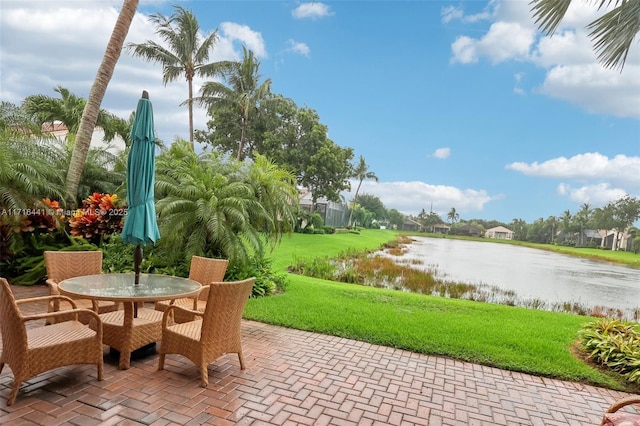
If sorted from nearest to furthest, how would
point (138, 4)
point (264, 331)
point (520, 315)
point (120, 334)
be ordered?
point (120, 334), point (264, 331), point (520, 315), point (138, 4)

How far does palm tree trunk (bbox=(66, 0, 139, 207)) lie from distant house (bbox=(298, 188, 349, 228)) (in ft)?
72.8

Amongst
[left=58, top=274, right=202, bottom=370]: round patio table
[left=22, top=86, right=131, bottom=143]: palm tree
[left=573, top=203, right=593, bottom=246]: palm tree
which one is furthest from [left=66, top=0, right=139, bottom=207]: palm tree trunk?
[left=573, top=203, right=593, bottom=246]: palm tree

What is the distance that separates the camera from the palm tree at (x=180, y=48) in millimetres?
19094

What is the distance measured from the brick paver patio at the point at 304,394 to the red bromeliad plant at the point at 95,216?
4.30 meters

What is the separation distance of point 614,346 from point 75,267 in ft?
20.8

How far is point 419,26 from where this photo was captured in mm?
11891

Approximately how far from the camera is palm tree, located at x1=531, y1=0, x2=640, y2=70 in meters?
3.96

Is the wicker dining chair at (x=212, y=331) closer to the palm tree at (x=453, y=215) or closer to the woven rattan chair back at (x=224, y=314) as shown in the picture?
the woven rattan chair back at (x=224, y=314)

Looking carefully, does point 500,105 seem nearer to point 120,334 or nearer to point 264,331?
point 264,331

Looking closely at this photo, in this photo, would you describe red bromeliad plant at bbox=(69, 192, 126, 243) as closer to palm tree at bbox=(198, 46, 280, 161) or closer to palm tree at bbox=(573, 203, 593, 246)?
palm tree at bbox=(198, 46, 280, 161)

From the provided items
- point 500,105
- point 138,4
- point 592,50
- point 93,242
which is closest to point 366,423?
point 592,50

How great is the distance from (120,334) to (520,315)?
6287 mm

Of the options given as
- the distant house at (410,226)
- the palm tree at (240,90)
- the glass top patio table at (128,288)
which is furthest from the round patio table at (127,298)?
the distant house at (410,226)

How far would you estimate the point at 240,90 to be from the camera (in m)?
22.5
